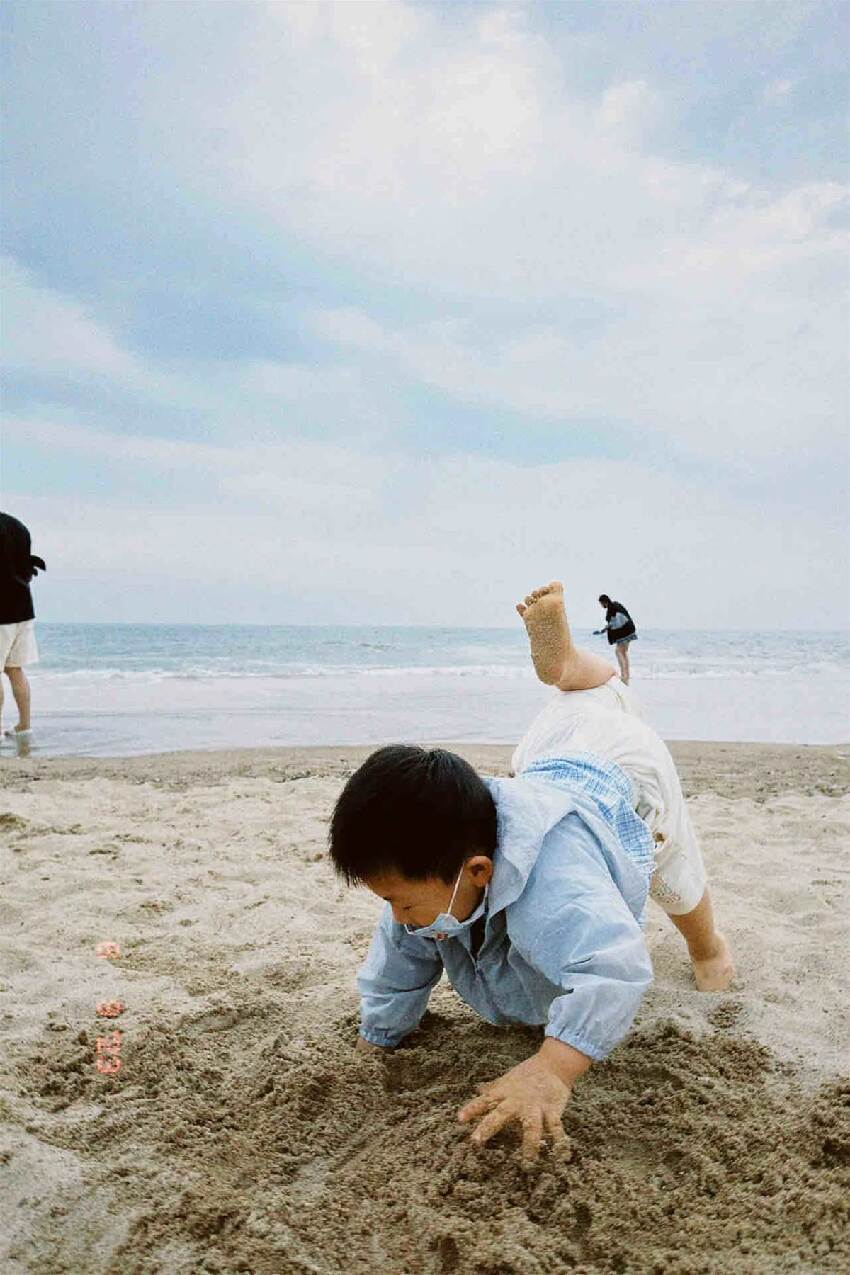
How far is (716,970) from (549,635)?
0.92 meters

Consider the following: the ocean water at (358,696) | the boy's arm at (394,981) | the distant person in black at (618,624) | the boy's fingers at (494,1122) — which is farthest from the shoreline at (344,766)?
the distant person in black at (618,624)

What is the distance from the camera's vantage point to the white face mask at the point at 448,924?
1.70m

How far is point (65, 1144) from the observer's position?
1.70 metres

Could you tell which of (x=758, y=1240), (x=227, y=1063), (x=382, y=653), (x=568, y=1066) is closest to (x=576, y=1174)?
(x=568, y=1066)

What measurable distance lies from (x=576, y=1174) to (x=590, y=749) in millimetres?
883

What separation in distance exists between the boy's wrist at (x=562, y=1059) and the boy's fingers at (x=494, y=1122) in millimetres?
98

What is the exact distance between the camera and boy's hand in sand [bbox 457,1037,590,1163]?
4.83ft

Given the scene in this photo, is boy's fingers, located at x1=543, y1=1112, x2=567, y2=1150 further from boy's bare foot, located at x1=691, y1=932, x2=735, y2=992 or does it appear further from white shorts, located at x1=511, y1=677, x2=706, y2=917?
boy's bare foot, located at x1=691, y1=932, x2=735, y2=992

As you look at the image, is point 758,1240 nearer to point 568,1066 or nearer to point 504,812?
point 568,1066

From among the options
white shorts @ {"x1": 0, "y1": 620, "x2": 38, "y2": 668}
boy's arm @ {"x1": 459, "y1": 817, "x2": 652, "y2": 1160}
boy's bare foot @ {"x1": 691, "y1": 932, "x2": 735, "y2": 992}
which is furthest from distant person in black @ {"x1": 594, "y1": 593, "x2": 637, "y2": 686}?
boy's arm @ {"x1": 459, "y1": 817, "x2": 652, "y2": 1160}

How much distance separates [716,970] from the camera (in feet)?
7.62

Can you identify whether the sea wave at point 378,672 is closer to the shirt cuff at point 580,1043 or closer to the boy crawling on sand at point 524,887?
the boy crawling on sand at point 524,887

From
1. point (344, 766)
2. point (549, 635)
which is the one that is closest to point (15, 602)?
point (344, 766)

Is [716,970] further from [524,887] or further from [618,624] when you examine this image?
[618,624]
